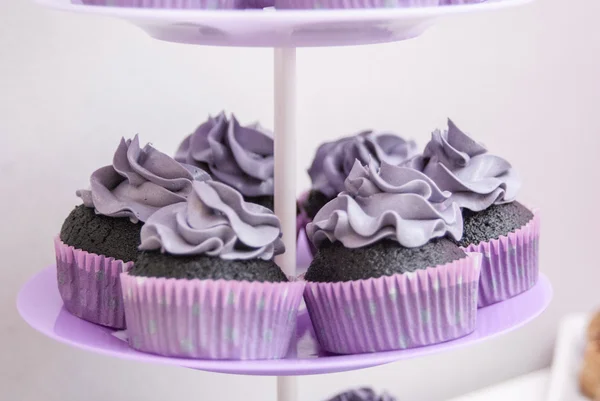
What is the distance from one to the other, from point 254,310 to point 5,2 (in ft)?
2.42

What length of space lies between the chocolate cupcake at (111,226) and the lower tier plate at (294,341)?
30 millimetres

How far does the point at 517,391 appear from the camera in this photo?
213 cm

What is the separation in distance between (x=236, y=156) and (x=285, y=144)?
0.18 m

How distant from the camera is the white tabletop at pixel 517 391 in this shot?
2107 millimetres

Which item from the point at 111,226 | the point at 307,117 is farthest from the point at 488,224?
the point at 307,117

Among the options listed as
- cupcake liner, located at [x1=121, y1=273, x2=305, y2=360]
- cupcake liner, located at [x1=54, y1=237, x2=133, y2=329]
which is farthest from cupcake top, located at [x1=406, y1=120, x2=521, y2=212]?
cupcake liner, located at [x1=54, y1=237, x2=133, y2=329]

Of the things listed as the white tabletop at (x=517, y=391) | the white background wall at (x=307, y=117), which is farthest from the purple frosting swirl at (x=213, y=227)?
the white tabletop at (x=517, y=391)

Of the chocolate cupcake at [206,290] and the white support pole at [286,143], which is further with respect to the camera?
the white support pole at [286,143]

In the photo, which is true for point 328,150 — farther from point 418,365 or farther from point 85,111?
point 418,365

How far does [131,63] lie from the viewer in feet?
5.34

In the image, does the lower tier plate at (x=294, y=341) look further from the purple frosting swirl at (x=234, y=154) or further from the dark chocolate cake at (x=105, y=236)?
the purple frosting swirl at (x=234, y=154)

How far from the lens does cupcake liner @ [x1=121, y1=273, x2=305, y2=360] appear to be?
1.03 meters

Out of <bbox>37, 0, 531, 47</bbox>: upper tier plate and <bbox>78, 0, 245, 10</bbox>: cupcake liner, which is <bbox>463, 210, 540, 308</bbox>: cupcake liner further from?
<bbox>78, 0, 245, 10</bbox>: cupcake liner

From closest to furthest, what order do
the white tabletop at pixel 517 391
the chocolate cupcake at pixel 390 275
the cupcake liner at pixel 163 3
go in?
1. the cupcake liner at pixel 163 3
2. the chocolate cupcake at pixel 390 275
3. the white tabletop at pixel 517 391
